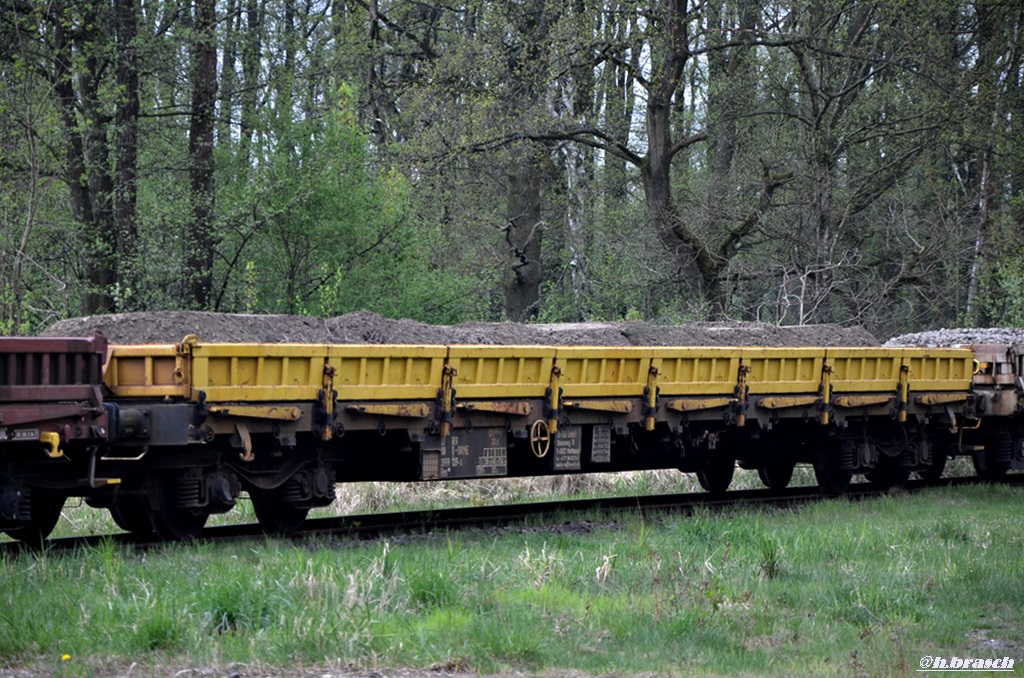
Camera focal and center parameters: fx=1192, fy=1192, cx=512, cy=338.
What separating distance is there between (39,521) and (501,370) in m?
4.62

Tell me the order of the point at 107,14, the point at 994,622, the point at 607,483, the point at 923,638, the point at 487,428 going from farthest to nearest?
1. the point at 107,14
2. the point at 607,483
3. the point at 487,428
4. the point at 994,622
5. the point at 923,638

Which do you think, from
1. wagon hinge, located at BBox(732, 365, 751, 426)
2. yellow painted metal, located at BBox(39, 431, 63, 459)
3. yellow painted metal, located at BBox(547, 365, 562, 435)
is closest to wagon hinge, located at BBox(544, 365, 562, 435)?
yellow painted metal, located at BBox(547, 365, 562, 435)

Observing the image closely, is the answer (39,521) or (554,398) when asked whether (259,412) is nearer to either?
(39,521)

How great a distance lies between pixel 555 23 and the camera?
24.2m

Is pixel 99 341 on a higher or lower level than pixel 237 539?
higher

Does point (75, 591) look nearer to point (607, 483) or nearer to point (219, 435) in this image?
point (219, 435)

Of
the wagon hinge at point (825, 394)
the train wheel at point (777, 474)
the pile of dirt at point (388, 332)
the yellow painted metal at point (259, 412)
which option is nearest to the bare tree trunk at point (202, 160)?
the pile of dirt at point (388, 332)

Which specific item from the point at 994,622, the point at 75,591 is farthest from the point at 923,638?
the point at 75,591

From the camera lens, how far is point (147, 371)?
33.6 ft

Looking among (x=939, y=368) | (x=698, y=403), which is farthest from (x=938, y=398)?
(x=698, y=403)

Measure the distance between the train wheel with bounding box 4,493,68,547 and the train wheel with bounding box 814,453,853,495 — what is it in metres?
9.88

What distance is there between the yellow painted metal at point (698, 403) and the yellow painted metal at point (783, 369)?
16.5 inches

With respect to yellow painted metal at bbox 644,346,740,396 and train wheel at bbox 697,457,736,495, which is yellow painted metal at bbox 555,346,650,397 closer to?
yellow painted metal at bbox 644,346,740,396

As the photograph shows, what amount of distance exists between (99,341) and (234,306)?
1488 cm
